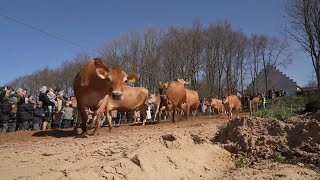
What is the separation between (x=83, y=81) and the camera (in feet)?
35.2

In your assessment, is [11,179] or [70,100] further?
[70,100]

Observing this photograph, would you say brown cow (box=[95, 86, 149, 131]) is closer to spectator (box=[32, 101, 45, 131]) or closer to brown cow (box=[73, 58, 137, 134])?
spectator (box=[32, 101, 45, 131])

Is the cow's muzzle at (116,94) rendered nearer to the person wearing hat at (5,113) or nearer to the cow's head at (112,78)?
the cow's head at (112,78)

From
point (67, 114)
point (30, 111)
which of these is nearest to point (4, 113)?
point (30, 111)

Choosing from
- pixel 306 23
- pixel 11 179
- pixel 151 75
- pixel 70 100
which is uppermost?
pixel 306 23

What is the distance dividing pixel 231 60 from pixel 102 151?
5585cm

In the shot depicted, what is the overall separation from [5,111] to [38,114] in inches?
53.4

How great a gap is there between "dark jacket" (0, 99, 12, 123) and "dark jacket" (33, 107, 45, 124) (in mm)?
1046

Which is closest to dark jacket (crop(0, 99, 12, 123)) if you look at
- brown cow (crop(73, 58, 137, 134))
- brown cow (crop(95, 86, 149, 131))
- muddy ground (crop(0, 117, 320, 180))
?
brown cow (crop(95, 86, 149, 131))

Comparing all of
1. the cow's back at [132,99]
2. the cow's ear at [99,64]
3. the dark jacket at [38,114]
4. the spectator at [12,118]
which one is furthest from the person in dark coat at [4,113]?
the cow's ear at [99,64]

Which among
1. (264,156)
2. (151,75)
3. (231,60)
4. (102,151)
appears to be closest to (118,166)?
(102,151)

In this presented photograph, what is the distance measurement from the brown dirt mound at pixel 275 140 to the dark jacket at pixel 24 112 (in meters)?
9.41

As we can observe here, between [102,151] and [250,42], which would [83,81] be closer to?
[102,151]

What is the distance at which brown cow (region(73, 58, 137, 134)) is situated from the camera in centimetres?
1045
